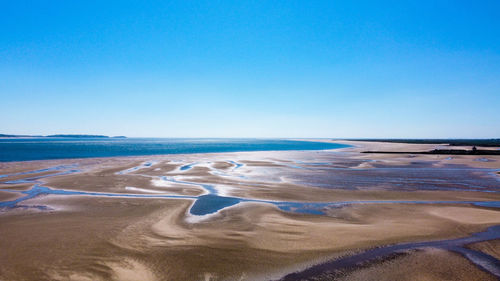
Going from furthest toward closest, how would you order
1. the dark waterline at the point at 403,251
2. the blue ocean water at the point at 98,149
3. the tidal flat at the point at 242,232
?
the blue ocean water at the point at 98,149 < the tidal flat at the point at 242,232 < the dark waterline at the point at 403,251

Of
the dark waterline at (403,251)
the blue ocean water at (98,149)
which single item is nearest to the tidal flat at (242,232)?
the dark waterline at (403,251)

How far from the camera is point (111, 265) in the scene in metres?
5.85

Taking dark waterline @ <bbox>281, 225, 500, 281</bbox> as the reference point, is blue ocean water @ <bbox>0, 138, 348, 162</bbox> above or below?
above

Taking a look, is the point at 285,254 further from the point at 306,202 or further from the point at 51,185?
the point at 51,185

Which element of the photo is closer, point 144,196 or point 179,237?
point 179,237

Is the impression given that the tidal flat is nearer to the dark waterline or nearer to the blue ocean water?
the dark waterline

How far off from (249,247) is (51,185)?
16.3 metres

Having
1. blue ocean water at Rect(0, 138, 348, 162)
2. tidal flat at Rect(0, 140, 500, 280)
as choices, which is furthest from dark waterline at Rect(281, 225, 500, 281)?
blue ocean water at Rect(0, 138, 348, 162)

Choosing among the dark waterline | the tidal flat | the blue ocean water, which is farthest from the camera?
the blue ocean water

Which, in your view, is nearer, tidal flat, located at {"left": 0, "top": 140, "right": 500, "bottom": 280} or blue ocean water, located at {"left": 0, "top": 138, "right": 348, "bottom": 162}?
tidal flat, located at {"left": 0, "top": 140, "right": 500, "bottom": 280}

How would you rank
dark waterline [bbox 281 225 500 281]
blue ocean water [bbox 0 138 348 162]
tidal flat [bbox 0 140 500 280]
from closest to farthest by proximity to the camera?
dark waterline [bbox 281 225 500 281]
tidal flat [bbox 0 140 500 280]
blue ocean water [bbox 0 138 348 162]

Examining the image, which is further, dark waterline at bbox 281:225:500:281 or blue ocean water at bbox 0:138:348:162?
blue ocean water at bbox 0:138:348:162

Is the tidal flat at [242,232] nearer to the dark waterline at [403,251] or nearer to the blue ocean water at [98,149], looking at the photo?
the dark waterline at [403,251]

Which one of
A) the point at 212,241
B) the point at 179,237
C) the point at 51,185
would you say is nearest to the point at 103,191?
the point at 51,185
